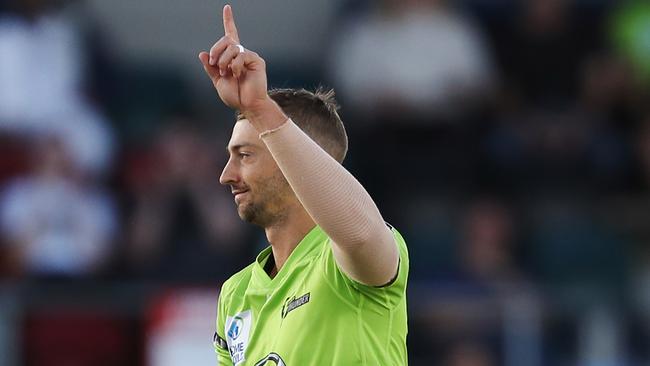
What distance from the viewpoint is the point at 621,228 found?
945 cm

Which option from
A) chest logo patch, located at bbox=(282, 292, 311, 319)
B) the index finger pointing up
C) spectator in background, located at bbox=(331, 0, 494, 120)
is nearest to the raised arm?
the index finger pointing up

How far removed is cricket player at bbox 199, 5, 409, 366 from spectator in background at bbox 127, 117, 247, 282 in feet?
12.6

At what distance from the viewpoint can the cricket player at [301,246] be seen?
3293 millimetres

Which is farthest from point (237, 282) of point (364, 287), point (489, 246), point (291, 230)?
point (489, 246)

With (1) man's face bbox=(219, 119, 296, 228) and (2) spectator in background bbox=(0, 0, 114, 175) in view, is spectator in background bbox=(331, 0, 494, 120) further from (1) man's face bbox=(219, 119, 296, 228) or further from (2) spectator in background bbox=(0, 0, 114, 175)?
(1) man's face bbox=(219, 119, 296, 228)

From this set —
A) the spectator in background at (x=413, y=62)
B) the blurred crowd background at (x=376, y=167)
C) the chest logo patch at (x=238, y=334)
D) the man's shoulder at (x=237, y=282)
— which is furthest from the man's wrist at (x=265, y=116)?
the spectator in background at (x=413, y=62)

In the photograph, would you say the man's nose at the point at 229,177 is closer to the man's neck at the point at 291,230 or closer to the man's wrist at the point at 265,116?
the man's neck at the point at 291,230

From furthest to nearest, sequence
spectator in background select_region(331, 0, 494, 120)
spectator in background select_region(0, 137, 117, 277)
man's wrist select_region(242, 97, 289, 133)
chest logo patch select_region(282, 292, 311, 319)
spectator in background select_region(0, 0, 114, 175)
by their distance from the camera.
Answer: spectator in background select_region(331, 0, 494, 120)
spectator in background select_region(0, 0, 114, 175)
spectator in background select_region(0, 137, 117, 277)
chest logo patch select_region(282, 292, 311, 319)
man's wrist select_region(242, 97, 289, 133)

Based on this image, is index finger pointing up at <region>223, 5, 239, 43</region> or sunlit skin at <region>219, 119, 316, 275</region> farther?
sunlit skin at <region>219, 119, 316, 275</region>

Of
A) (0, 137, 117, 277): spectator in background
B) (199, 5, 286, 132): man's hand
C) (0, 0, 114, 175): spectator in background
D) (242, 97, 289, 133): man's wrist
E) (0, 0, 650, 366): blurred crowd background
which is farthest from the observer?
(0, 0, 114, 175): spectator in background

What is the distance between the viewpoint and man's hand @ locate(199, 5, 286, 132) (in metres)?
3.18

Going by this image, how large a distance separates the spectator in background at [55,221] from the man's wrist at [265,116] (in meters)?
5.03

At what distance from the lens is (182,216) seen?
28.2 feet

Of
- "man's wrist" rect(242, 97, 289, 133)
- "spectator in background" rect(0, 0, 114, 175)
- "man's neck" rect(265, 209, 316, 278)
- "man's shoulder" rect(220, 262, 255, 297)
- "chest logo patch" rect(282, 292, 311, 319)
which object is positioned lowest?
"chest logo patch" rect(282, 292, 311, 319)
